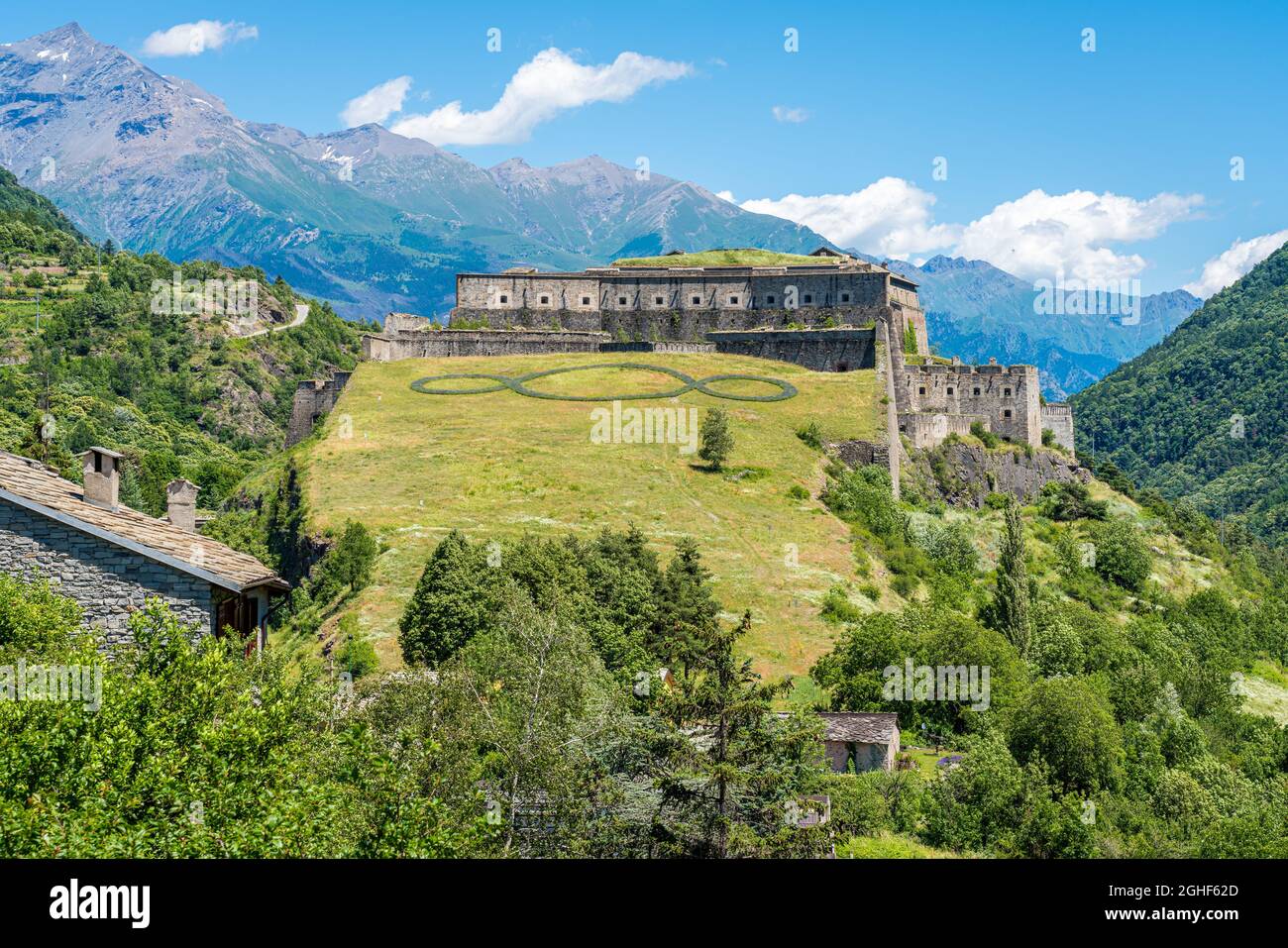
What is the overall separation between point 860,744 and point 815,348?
6414 cm

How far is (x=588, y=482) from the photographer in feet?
237

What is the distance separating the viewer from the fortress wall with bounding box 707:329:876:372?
339 ft

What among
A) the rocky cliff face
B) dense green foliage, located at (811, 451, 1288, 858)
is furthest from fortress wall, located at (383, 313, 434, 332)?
dense green foliage, located at (811, 451, 1288, 858)

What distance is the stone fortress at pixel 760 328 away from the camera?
10356 centimetres

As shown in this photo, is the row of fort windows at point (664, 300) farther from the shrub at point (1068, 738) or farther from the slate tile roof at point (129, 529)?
the slate tile roof at point (129, 529)

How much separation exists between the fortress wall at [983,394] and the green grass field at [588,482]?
8.86m

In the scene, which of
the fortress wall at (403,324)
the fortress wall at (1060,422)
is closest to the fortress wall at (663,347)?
the fortress wall at (403,324)

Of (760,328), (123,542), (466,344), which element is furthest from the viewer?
(760,328)

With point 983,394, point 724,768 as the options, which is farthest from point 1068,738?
point 983,394

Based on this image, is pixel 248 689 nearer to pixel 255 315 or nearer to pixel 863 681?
pixel 863 681

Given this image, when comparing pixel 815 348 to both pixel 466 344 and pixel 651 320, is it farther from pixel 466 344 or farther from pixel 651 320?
pixel 466 344

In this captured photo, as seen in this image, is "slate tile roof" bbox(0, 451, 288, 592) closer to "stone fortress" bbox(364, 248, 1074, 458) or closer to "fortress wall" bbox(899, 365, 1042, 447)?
"stone fortress" bbox(364, 248, 1074, 458)
